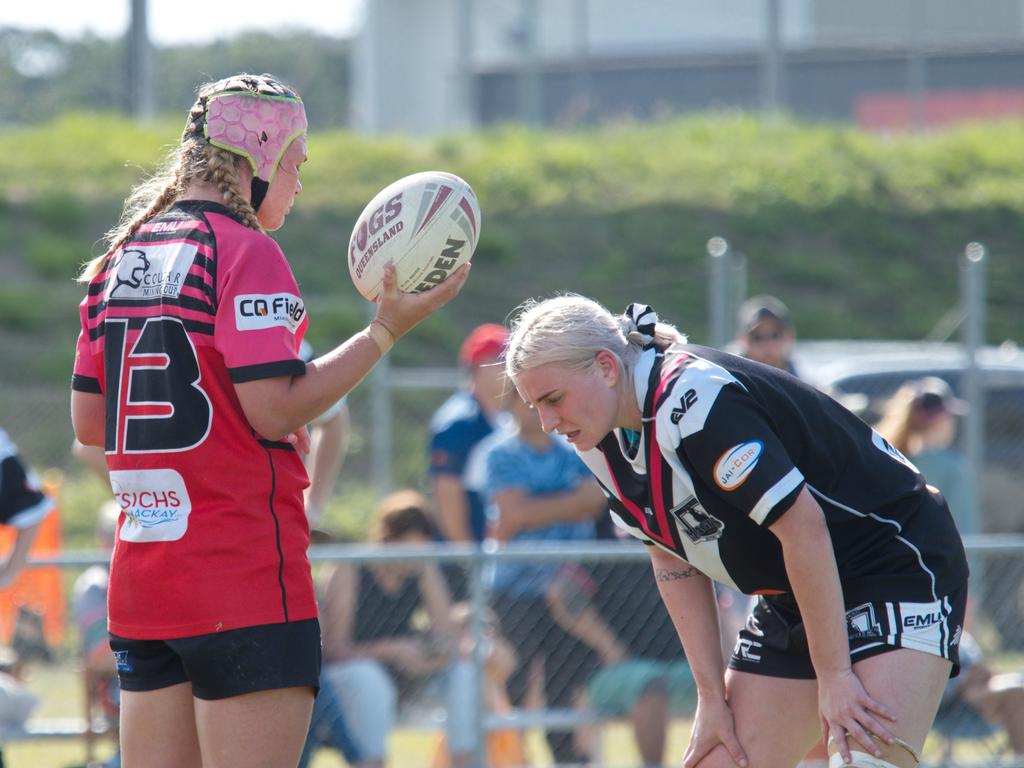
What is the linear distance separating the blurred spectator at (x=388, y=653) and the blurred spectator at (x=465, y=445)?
0.83 meters

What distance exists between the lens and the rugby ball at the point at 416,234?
3.37 metres

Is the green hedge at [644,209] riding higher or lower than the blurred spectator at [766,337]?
higher

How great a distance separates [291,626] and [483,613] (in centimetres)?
325

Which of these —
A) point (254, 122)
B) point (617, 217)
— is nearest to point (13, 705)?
point (254, 122)

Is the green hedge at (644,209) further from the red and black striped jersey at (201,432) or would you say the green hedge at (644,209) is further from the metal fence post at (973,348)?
the red and black striped jersey at (201,432)

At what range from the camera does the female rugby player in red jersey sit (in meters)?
3.04

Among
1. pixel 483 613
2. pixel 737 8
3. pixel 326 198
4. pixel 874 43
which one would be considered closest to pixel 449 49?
→ pixel 737 8

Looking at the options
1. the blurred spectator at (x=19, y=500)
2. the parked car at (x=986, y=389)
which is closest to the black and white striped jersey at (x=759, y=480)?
the blurred spectator at (x=19, y=500)

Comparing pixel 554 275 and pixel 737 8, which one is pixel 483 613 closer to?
pixel 554 275

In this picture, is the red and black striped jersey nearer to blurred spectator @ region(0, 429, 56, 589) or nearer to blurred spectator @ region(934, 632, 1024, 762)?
blurred spectator @ region(0, 429, 56, 589)

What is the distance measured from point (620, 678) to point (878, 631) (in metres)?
3.25

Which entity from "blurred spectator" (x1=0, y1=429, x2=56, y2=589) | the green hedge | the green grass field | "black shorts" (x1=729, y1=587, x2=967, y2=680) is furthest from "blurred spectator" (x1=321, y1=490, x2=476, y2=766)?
the green hedge

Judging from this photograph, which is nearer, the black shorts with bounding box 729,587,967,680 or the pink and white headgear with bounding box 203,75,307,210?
the pink and white headgear with bounding box 203,75,307,210

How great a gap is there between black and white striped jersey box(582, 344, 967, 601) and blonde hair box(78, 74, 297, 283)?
3.52 feet
